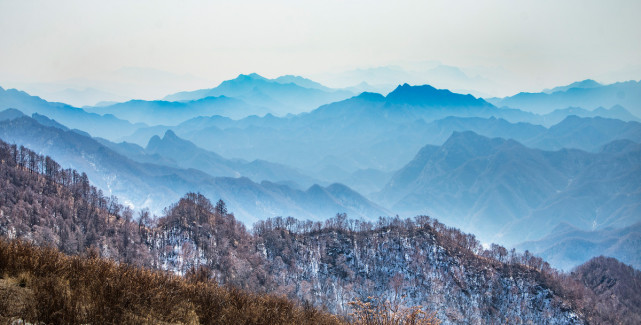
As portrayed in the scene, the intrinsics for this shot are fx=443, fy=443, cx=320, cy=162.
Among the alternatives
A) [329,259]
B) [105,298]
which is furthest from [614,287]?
[105,298]

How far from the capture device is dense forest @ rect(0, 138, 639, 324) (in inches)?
4424

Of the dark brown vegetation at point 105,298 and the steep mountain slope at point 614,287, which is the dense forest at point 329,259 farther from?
the dark brown vegetation at point 105,298

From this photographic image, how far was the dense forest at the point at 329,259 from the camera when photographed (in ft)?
369

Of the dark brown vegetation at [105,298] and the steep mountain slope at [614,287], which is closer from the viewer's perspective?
the dark brown vegetation at [105,298]

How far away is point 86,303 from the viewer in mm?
13438

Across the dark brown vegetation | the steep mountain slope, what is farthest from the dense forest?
the dark brown vegetation

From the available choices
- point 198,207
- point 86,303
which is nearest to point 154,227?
point 198,207

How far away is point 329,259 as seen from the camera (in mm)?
138625

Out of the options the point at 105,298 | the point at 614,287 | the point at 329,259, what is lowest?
the point at 105,298

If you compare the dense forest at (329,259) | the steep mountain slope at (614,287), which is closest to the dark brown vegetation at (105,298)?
the dense forest at (329,259)

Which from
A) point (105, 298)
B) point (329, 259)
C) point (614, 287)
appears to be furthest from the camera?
point (614, 287)

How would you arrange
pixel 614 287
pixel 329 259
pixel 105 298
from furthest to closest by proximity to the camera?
pixel 614 287
pixel 329 259
pixel 105 298

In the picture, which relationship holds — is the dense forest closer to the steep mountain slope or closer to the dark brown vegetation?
the steep mountain slope

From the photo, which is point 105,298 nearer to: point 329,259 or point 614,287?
point 329,259
